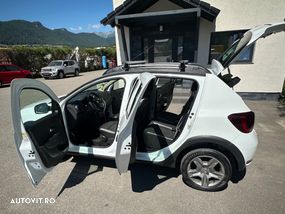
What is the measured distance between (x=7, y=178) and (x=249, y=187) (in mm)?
3645

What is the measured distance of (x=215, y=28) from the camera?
7164 mm

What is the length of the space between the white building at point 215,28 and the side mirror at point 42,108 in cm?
536

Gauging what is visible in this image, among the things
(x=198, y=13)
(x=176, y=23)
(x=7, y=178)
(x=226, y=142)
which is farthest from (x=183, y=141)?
(x=176, y=23)

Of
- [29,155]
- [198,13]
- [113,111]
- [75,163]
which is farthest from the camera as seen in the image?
[198,13]

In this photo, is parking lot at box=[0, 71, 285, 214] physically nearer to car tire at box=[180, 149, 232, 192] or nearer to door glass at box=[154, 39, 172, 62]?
car tire at box=[180, 149, 232, 192]

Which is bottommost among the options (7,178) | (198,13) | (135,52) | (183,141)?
(7,178)

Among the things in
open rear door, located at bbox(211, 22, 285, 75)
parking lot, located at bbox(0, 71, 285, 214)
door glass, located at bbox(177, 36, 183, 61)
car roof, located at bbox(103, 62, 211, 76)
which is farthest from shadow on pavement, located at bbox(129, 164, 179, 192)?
door glass, located at bbox(177, 36, 183, 61)

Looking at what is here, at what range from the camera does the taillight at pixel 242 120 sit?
88.4 inches

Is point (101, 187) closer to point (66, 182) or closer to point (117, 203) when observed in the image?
point (117, 203)

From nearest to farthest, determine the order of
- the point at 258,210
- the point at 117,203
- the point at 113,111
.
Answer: the point at 258,210
the point at 117,203
the point at 113,111

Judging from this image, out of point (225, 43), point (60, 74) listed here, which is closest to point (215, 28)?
point (225, 43)

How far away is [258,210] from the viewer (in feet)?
7.07

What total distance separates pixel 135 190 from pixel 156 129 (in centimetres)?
91

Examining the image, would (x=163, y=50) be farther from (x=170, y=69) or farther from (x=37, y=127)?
(x=37, y=127)
